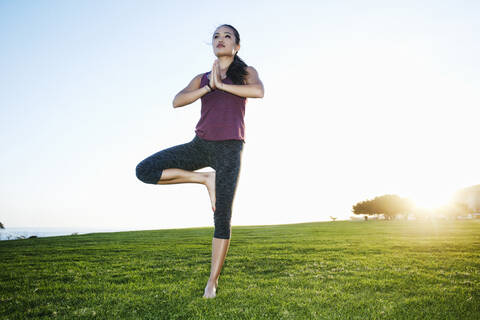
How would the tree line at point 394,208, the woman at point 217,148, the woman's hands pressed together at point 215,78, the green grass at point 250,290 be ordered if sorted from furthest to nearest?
the tree line at point 394,208 < the woman at point 217,148 < the woman's hands pressed together at point 215,78 < the green grass at point 250,290

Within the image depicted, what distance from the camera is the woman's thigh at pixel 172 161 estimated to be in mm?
3594

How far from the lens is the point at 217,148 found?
3699 millimetres

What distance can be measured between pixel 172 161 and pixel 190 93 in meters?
0.83

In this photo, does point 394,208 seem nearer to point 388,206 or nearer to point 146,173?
point 388,206

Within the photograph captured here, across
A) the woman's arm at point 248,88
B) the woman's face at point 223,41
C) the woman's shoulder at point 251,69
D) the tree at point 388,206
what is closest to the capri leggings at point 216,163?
the woman's arm at point 248,88

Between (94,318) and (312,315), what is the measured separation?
215 cm

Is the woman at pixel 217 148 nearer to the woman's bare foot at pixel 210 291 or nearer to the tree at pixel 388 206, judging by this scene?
the woman's bare foot at pixel 210 291

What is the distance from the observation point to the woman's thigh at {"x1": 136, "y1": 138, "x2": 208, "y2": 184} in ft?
11.8

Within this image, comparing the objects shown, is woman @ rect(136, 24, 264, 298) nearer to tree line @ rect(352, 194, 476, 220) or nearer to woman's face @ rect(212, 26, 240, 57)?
woman's face @ rect(212, 26, 240, 57)

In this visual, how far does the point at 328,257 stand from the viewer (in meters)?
7.22

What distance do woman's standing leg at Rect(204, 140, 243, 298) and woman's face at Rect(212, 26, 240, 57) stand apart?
113 centimetres

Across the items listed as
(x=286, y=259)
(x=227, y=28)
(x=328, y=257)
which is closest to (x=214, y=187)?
(x=227, y=28)

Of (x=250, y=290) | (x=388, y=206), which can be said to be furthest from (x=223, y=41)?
(x=388, y=206)

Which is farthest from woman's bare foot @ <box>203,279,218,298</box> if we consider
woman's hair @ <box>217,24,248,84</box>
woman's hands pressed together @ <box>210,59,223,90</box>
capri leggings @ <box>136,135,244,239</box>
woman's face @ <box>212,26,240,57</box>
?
woman's face @ <box>212,26,240,57</box>
